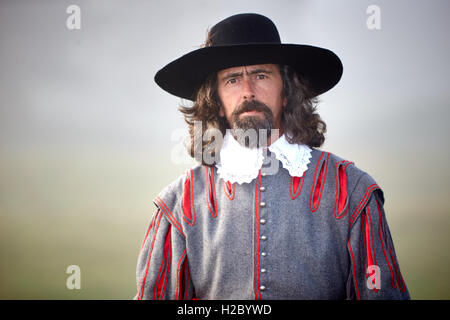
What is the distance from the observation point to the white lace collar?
1738mm

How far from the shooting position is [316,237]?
1616 millimetres

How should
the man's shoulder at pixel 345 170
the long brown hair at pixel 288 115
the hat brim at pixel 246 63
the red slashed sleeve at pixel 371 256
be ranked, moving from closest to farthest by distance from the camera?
1. the red slashed sleeve at pixel 371 256
2. the man's shoulder at pixel 345 170
3. the hat brim at pixel 246 63
4. the long brown hair at pixel 288 115

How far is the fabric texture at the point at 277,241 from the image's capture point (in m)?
1.58

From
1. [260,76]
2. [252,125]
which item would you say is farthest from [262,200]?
[260,76]

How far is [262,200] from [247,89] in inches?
21.9

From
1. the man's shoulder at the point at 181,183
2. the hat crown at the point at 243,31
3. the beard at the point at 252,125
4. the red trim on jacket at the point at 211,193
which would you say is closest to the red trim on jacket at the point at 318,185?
the beard at the point at 252,125

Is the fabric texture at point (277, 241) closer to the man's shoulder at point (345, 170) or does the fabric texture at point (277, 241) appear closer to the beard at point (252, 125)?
the man's shoulder at point (345, 170)

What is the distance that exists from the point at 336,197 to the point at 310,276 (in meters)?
0.37

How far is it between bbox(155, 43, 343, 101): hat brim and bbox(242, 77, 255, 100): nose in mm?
85

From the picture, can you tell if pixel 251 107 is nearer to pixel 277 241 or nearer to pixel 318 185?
pixel 318 185

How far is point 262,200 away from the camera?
5.55ft

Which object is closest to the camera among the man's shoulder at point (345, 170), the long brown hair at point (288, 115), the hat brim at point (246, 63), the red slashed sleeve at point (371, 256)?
the red slashed sleeve at point (371, 256)

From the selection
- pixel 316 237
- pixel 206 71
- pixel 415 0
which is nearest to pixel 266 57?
pixel 206 71

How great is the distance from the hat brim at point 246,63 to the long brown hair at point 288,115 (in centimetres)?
5
